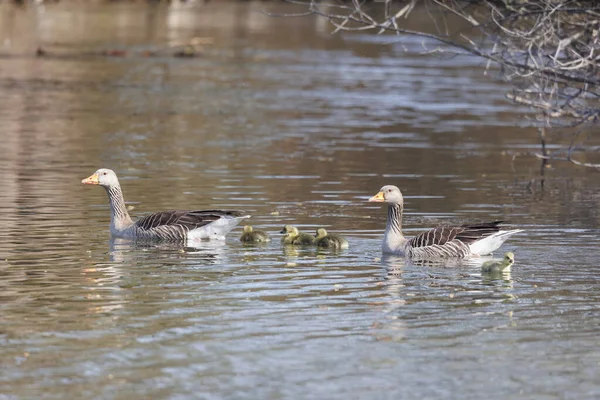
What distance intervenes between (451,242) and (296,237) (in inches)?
82.9

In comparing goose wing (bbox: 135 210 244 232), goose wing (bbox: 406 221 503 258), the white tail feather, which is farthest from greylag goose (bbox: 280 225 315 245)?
the white tail feather

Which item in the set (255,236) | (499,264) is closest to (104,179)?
(255,236)

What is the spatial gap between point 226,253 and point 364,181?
790 cm

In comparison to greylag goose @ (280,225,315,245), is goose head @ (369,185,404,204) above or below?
above

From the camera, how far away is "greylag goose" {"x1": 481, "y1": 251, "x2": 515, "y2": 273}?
46.0 ft

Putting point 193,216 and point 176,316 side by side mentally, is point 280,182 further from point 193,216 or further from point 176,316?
point 176,316

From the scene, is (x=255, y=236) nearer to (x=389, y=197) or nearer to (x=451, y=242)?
(x=389, y=197)

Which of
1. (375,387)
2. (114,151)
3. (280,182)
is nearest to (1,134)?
(114,151)

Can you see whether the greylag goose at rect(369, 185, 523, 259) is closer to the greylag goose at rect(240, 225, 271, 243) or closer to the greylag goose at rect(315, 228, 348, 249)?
the greylag goose at rect(315, 228, 348, 249)

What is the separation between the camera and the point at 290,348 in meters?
10.6

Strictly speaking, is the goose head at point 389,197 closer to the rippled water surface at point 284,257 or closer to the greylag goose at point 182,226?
the rippled water surface at point 284,257

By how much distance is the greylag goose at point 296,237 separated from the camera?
1593 centimetres

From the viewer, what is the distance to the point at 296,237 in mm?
16109

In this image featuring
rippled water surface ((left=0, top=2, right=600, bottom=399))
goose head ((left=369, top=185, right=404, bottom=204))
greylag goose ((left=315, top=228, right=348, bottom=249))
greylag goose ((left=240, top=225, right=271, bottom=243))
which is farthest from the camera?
greylag goose ((left=240, top=225, right=271, bottom=243))
